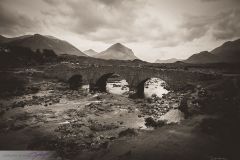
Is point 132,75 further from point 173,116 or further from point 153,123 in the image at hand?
point 153,123

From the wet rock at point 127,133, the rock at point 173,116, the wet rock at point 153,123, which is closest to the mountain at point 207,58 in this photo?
the rock at point 173,116

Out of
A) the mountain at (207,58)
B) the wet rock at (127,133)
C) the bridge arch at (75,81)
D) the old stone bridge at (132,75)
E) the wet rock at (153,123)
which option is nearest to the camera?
the wet rock at (127,133)

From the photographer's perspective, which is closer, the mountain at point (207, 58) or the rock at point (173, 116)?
the rock at point (173, 116)

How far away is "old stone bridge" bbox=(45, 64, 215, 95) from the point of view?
73.6 ft

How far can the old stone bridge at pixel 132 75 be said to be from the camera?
22438 millimetres

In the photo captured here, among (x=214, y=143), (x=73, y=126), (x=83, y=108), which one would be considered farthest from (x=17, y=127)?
(x=214, y=143)

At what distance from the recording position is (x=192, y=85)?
2173 centimetres

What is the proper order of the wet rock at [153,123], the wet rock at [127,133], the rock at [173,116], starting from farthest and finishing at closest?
1. the rock at [173,116]
2. the wet rock at [153,123]
3. the wet rock at [127,133]

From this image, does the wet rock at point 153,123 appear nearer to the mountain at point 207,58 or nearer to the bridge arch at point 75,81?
the bridge arch at point 75,81

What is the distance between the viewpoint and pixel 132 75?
91.4 ft

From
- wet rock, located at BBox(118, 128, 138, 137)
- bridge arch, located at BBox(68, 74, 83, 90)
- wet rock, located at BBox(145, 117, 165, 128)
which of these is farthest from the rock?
bridge arch, located at BBox(68, 74, 83, 90)

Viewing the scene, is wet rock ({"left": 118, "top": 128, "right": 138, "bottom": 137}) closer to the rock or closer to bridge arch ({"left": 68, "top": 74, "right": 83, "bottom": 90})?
the rock

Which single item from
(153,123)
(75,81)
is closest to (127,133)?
(153,123)

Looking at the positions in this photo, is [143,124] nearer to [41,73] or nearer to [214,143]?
→ [214,143]
